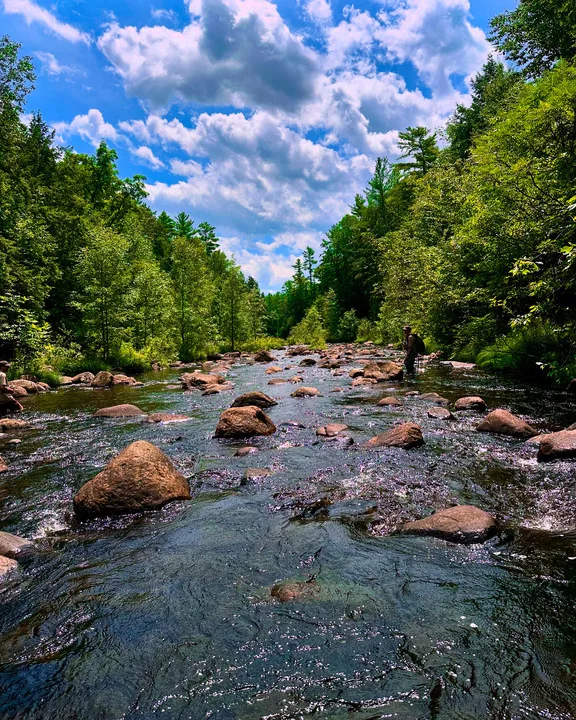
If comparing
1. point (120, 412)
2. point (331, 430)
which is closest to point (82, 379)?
point (120, 412)

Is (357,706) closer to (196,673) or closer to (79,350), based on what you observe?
(196,673)

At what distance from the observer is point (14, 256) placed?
2108cm

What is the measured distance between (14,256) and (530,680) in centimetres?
2525

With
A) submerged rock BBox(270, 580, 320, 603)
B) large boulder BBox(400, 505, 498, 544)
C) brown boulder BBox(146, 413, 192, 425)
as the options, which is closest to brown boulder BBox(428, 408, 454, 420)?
large boulder BBox(400, 505, 498, 544)

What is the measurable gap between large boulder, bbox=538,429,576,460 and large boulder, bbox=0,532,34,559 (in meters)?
7.64

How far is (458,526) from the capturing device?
15.3ft

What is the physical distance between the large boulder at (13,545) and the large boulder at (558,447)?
7.64m

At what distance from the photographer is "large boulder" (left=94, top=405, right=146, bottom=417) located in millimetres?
12102

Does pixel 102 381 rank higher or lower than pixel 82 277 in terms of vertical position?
lower

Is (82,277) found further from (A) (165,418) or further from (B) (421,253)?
(B) (421,253)

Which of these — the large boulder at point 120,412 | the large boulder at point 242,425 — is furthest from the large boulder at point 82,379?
the large boulder at point 242,425

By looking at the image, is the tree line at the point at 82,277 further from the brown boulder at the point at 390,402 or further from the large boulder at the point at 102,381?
the brown boulder at the point at 390,402

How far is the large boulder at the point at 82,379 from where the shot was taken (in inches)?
780

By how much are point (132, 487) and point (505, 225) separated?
13.6 m
